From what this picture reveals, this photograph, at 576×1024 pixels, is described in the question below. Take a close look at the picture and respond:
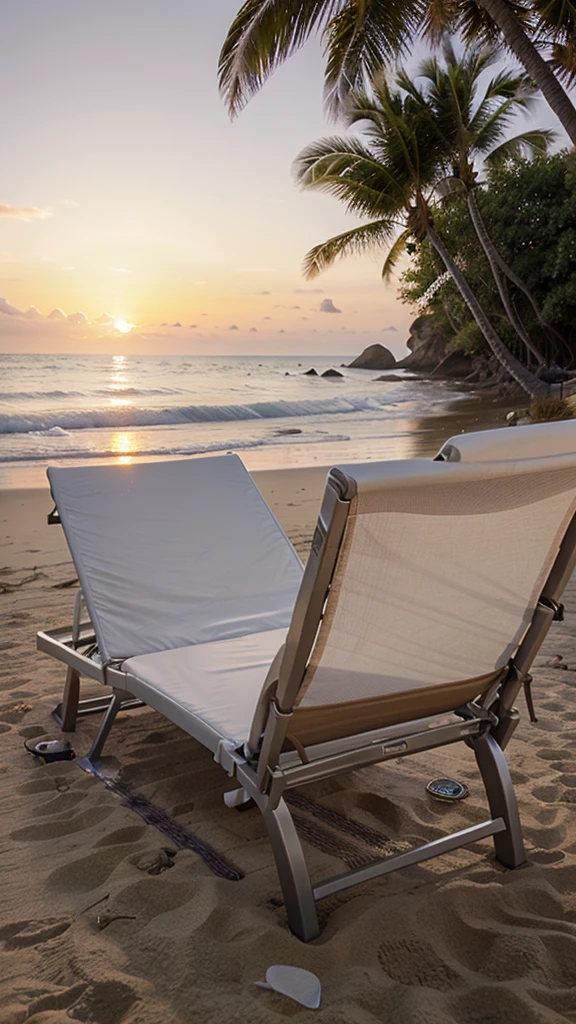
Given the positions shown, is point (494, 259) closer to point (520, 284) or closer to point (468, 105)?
point (520, 284)

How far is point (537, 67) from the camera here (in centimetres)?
970

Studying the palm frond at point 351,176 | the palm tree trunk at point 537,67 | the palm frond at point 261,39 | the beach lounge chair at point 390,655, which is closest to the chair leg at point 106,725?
the beach lounge chair at point 390,655

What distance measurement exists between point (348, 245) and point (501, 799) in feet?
52.9

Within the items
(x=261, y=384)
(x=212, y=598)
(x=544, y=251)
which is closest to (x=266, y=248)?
(x=261, y=384)

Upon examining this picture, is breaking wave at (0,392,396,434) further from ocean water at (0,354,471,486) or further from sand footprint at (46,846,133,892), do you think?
sand footprint at (46,846,133,892)

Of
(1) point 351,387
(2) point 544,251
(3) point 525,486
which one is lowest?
(1) point 351,387

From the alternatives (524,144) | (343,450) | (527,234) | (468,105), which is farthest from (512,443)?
(524,144)

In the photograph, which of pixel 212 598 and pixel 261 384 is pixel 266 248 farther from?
pixel 212 598

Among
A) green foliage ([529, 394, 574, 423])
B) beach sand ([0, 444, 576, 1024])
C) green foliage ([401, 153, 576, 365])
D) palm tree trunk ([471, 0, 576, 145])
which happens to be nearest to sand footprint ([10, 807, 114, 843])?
beach sand ([0, 444, 576, 1024])

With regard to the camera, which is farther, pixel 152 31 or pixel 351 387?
pixel 351 387

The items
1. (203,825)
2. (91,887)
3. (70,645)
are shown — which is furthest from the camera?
(70,645)

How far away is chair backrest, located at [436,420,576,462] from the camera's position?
4.97 feet

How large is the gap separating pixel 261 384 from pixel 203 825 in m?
26.3

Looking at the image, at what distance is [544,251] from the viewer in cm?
1848
